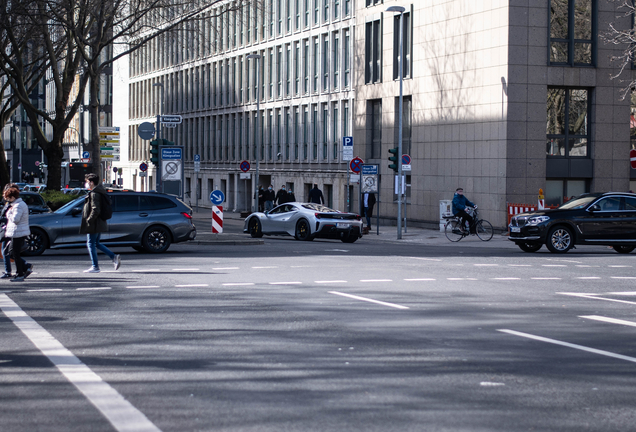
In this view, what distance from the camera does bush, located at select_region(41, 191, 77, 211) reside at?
113 feet

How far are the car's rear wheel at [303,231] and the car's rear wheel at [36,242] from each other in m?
10.1

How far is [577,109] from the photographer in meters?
36.1

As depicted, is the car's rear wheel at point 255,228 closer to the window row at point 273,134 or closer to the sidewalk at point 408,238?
the sidewalk at point 408,238

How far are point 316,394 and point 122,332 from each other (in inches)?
142

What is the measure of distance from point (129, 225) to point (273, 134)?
125ft

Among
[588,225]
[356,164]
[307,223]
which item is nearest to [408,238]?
[356,164]

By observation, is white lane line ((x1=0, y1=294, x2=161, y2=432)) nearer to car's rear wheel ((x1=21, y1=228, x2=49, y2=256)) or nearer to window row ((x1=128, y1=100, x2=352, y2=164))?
car's rear wheel ((x1=21, y1=228, x2=49, y2=256))

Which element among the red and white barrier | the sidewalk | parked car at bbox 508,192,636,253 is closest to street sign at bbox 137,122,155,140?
the sidewalk

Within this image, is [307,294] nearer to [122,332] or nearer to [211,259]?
[122,332]

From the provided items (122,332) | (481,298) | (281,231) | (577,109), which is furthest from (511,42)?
(122,332)

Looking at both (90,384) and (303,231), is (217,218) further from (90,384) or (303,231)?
(90,384)

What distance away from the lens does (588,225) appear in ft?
79.9

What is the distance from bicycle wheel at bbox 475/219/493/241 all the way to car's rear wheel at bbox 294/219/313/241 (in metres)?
5.45

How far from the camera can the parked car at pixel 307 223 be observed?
97.3ft
